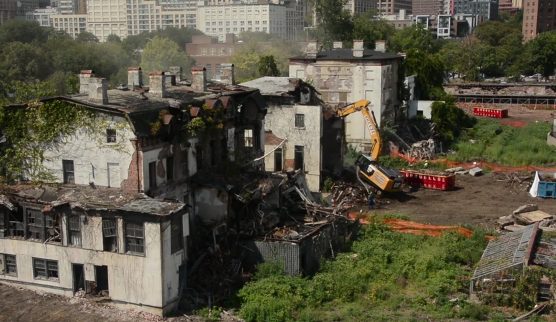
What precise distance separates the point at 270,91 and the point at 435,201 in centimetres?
1322

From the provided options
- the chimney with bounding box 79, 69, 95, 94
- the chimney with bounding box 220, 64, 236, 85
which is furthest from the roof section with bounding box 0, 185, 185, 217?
the chimney with bounding box 220, 64, 236, 85

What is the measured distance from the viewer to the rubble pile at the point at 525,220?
3828 centimetres

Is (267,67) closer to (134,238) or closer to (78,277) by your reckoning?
(78,277)

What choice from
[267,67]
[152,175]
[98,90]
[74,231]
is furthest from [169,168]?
[267,67]

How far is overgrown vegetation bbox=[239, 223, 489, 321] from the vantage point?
26.7 m

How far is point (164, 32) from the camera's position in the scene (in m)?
179

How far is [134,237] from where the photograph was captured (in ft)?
89.2

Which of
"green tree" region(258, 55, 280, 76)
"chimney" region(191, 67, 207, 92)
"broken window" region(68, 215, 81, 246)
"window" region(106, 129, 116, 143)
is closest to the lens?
"broken window" region(68, 215, 81, 246)

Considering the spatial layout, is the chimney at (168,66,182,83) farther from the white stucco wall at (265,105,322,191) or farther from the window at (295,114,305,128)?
the window at (295,114,305,128)

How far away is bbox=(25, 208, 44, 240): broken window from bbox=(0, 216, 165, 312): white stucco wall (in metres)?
0.32

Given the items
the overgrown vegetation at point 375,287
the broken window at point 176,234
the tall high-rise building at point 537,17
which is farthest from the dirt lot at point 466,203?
the tall high-rise building at point 537,17

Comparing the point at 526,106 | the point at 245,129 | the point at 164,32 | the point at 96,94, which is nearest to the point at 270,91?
the point at 245,129

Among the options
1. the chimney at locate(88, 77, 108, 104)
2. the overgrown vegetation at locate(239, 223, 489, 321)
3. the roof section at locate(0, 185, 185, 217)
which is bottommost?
the overgrown vegetation at locate(239, 223, 489, 321)

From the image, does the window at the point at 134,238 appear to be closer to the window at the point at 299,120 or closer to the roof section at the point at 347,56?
the window at the point at 299,120
